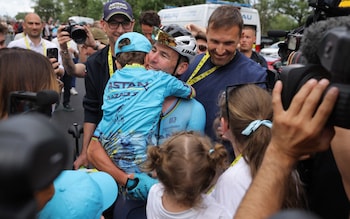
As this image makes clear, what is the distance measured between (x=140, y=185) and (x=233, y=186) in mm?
535

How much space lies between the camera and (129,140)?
192 centimetres

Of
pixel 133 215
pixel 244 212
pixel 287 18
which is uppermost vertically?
pixel 244 212

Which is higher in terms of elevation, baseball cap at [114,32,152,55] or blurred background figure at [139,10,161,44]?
baseball cap at [114,32,152,55]

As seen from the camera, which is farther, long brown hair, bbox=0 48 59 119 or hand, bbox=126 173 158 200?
hand, bbox=126 173 158 200

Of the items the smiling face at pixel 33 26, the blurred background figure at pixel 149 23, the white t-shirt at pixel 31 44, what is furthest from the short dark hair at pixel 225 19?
the smiling face at pixel 33 26

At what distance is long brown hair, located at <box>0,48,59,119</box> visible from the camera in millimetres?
1415

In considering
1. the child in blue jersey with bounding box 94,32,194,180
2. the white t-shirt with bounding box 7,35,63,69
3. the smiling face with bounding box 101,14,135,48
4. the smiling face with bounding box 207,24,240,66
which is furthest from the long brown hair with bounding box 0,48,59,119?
the white t-shirt with bounding box 7,35,63,69

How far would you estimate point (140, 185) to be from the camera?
191cm

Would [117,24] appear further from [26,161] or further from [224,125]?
[26,161]

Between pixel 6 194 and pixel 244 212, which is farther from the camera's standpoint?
pixel 244 212

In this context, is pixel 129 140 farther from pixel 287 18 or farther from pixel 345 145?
pixel 287 18

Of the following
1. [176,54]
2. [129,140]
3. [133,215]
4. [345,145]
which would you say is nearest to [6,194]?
[345,145]

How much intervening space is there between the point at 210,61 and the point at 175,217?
1.25 meters

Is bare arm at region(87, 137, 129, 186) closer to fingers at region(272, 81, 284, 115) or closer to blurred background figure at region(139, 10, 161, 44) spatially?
fingers at region(272, 81, 284, 115)
